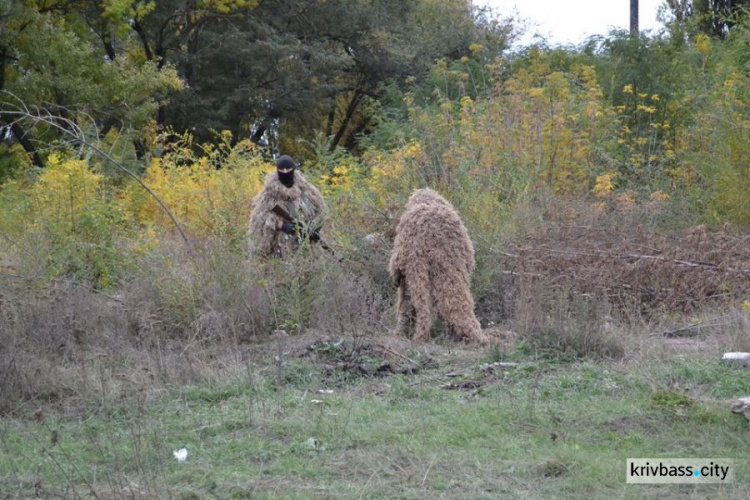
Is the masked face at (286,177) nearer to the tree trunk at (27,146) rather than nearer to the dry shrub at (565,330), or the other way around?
the dry shrub at (565,330)

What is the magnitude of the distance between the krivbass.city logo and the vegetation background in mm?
137

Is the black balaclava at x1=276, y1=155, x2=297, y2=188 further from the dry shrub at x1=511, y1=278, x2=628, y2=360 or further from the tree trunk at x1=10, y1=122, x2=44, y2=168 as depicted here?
the tree trunk at x1=10, y1=122, x2=44, y2=168

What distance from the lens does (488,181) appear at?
40.7 feet

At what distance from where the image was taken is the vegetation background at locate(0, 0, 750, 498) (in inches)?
215

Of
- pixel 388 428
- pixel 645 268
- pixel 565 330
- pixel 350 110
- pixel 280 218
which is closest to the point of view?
pixel 388 428

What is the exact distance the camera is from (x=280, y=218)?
1010 cm

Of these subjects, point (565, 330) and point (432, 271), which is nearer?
point (565, 330)

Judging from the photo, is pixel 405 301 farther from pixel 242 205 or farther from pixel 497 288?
pixel 242 205

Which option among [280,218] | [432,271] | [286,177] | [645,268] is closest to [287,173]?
[286,177]

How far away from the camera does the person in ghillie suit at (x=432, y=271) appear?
8.52m

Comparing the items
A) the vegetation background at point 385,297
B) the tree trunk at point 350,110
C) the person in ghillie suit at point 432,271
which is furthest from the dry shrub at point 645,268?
the tree trunk at point 350,110

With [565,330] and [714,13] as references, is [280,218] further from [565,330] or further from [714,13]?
[714,13]

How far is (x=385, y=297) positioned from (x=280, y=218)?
1325 mm

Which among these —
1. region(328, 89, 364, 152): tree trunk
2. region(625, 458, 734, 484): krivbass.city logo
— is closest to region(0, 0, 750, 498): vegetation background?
region(625, 458, 734, 484): krivbass.city logo
